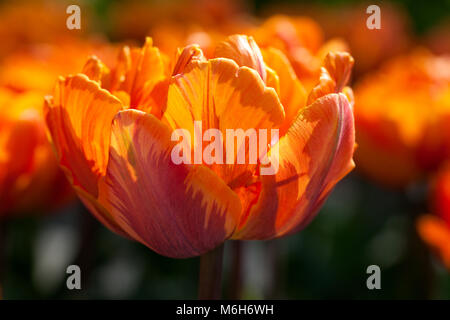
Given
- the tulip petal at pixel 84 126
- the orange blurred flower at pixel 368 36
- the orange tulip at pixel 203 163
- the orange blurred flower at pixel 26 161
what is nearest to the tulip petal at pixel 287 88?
the orange tulip at pixel 203 163

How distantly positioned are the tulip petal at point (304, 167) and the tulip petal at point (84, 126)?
108mm

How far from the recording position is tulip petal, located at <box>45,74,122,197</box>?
0.49 meters

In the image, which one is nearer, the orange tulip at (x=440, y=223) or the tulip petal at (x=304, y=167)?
the tulip petal at (x=304, y=167)

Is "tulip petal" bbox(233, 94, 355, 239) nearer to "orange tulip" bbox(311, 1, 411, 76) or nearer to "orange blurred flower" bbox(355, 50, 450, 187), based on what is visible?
"orange blurred flower" bbox(355, 50, 450, 187)

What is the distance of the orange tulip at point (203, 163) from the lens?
467mm

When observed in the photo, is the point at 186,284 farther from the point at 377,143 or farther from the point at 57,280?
the point at 377,143

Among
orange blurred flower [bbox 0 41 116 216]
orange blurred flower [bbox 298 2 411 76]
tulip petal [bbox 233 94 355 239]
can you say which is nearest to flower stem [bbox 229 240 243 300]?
orange blurred flower [bbox 0 41 116 216]

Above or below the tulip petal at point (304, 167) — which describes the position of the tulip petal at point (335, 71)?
above

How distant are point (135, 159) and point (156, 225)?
0.05m

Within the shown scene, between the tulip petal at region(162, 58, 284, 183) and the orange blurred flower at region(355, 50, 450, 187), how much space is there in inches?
16.2

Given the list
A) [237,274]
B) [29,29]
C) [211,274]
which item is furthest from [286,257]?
[29,29]

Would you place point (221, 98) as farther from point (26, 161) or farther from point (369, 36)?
point (369, 36)

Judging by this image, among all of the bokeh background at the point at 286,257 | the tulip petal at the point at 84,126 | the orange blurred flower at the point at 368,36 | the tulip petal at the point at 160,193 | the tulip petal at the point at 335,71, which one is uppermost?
the orange blurred flower at the point at 368,36

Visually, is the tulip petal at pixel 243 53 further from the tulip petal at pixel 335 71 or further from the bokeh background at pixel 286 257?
the bokeh background at pixel 286 257
